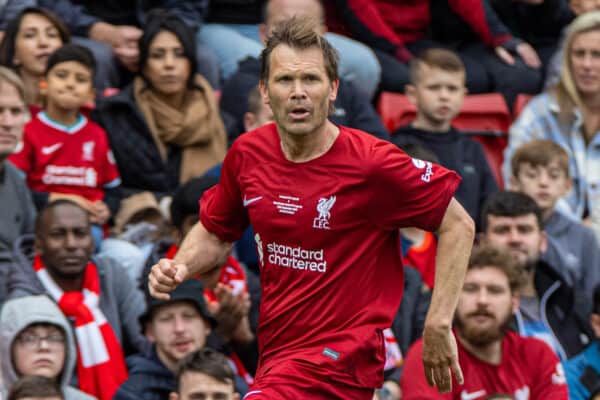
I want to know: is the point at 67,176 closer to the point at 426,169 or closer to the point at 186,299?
the point at 186,299

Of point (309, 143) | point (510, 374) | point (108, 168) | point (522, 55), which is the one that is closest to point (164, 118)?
point (108, 168)

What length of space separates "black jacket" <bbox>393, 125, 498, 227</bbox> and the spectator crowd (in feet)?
0.06

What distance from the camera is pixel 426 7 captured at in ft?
36.3

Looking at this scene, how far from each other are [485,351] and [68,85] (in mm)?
→ 2926

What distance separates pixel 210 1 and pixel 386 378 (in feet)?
12.2

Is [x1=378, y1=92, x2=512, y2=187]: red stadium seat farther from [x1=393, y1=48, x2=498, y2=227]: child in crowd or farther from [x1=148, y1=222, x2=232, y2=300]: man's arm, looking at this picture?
[x1=148, y1=222, x2=232, y2=300]: man's arm

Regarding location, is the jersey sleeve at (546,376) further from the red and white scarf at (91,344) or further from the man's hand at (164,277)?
the man's hand at (164,277)

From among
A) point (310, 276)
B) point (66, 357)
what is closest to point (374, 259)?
point (310, 276)

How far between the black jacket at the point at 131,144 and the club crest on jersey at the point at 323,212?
370 cm

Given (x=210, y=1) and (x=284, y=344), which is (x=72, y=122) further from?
(x=284, y=344)

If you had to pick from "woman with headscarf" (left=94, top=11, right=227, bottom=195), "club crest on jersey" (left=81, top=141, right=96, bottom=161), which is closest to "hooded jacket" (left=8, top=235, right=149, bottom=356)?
"club crest on jersey" (left=81, top=141, right=96, bottom=161)

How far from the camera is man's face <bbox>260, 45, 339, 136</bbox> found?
18.2 feet

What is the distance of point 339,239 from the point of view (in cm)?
564

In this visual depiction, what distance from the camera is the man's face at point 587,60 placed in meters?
10.6
